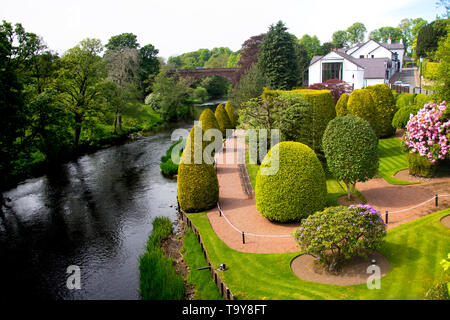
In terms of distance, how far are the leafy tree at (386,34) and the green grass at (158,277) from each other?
149 meters

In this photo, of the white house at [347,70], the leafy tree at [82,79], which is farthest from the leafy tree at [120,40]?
the white house at [347,70]

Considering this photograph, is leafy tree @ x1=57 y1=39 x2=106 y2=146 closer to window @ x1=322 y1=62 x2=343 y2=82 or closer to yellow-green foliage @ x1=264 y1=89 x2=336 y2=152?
yellow-green foliage @ x1=264 y1=89 x2=336 y2=152

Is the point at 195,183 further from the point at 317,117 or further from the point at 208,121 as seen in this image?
the point at 208,121

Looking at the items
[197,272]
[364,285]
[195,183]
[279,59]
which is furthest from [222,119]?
[364,285]

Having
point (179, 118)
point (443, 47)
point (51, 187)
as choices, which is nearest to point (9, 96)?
point (51, 187)

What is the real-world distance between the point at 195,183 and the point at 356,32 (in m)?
161

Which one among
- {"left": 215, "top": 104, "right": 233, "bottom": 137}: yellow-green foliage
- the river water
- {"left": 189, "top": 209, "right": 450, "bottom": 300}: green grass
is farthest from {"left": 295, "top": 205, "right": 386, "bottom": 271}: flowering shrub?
{"left": 215, "top": 104, "right": 233, "bottom": 137}: yellow-green foliage

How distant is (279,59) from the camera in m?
51.5

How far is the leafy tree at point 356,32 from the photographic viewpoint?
152 meters

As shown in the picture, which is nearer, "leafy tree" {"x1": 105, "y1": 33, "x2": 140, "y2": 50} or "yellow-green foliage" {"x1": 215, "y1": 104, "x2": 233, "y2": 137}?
"yellow-green foliage" {"x1": 215, "y1": 104, "x2": 233, "y2": 137}

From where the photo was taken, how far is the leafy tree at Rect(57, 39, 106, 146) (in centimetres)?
4038

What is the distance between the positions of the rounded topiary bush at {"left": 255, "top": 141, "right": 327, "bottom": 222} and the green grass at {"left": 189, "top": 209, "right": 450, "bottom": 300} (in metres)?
2.90

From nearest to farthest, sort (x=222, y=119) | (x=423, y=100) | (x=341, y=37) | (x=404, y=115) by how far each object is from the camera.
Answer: (x=423, y=100), (x=404, y=115), (x=222, y=119), (x=341, y=37)
